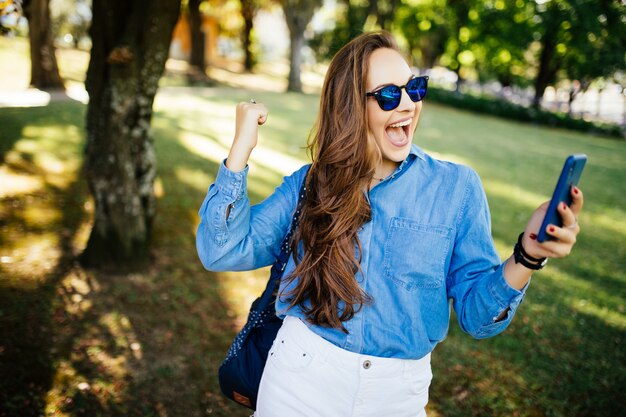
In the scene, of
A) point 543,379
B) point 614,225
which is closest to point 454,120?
point 614,225

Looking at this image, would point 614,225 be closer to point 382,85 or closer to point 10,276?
point 382,85

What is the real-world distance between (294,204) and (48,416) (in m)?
2.50

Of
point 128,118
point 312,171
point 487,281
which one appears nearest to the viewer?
point 487,281

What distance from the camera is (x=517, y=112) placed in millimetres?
25875

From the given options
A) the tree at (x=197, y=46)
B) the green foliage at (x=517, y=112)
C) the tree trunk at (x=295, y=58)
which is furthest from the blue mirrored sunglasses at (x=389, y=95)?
the tree at (x=197, y=46)

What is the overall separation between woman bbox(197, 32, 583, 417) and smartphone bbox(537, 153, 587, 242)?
0.79 ft

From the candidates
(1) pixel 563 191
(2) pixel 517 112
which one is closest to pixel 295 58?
(2) pixel 517 112

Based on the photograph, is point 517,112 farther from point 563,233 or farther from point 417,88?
point 563,233

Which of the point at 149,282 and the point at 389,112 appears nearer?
the point at 389,112

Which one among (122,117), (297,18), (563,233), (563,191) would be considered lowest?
(122,117)

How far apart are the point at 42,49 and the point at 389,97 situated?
603 inches

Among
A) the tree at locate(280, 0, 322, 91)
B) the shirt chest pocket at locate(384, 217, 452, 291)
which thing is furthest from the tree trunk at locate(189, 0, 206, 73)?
the shirt chest pocket at locate(384, 217, 452, 291)

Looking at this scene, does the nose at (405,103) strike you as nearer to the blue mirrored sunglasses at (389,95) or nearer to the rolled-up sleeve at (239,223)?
the blue mirrored sunglasses at (389,95)

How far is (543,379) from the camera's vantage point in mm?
3939
